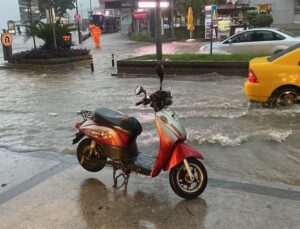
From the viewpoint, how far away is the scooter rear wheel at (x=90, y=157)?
20.2ft

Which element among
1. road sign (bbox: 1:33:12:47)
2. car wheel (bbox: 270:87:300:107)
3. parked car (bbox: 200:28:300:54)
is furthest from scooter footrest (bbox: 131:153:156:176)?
road sign (bbox: 1:33:12:47)

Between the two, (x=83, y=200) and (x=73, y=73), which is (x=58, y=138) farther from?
(x=73, y=73)

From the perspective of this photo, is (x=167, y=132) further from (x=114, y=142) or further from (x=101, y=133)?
(x=101, y=133)

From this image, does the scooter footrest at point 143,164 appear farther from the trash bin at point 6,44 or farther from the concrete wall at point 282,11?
the concrete wall at point 282,11

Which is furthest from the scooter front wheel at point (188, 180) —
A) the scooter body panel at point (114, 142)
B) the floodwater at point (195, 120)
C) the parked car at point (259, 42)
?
the parked car at point (259, 42)

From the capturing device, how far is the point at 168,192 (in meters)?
5.60

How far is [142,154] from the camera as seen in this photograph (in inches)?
235

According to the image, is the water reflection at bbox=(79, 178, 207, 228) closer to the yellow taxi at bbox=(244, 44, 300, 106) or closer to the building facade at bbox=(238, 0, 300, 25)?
the yellow taxi at bbox=(244, 44, 300, 106)

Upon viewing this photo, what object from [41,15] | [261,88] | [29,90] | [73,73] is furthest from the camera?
[41,15]

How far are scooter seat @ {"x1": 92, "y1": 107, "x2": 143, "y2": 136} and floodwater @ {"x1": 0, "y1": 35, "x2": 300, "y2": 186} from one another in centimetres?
133

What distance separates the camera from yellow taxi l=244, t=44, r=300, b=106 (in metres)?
9.34

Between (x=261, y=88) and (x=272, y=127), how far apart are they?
1.35 meters

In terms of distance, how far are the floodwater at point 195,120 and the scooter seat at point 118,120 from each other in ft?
4.36

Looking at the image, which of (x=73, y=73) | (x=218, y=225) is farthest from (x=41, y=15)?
(x=218, y=225)
